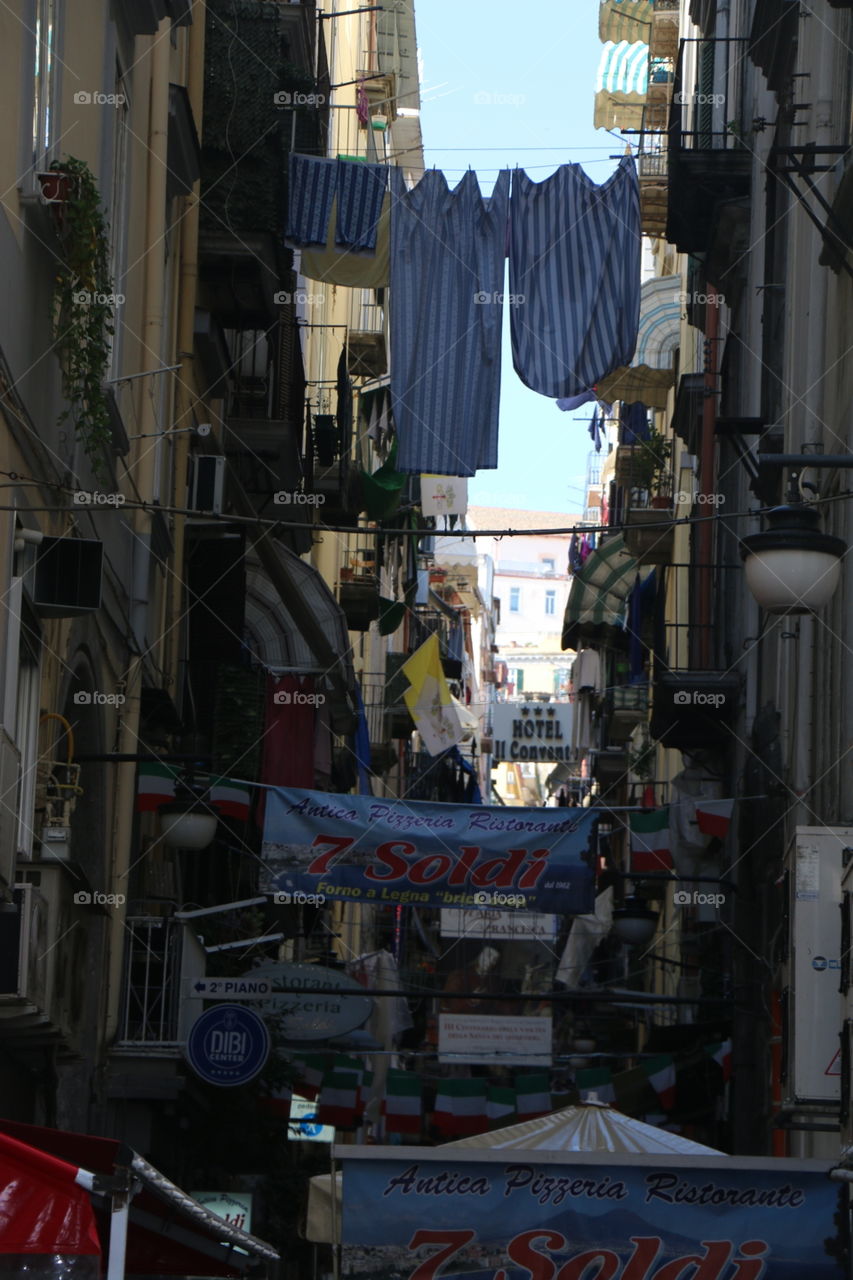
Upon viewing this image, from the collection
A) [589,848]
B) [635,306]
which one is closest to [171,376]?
[635,306]

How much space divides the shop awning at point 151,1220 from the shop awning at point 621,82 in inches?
1490

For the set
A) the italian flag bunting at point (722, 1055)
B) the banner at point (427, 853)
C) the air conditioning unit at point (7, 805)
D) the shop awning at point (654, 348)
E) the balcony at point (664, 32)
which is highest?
the balcony at point (664, 32)

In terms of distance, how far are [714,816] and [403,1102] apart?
425cm

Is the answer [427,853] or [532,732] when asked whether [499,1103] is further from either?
[532,732]

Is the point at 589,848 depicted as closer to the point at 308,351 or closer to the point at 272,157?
the point at 272,157

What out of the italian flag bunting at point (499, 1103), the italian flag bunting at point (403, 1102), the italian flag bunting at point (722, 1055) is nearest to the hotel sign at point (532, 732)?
the italian flag bunting at point (722, 1055)

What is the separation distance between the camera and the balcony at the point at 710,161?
21547 mm

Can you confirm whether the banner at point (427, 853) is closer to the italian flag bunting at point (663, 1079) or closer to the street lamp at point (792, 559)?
the italian flag bunting at point (663, 1079)

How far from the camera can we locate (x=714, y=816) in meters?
18.8

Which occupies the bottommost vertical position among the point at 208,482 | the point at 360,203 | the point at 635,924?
the point at 635,924

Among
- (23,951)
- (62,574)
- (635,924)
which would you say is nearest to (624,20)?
(635,924)

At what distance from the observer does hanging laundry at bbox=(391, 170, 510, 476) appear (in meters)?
16.5

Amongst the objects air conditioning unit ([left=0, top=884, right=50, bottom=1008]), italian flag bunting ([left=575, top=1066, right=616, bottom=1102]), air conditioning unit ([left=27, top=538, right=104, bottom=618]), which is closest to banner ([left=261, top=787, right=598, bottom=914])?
italian flag bunting ([left=575, top=1066, right=616, bottom=1102])

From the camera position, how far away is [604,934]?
32.8m
